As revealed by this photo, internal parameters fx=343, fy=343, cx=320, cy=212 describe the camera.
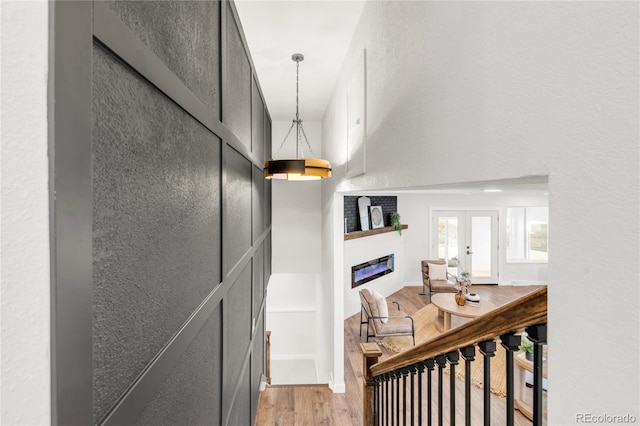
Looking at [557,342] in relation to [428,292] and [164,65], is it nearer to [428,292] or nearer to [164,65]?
[164,65]

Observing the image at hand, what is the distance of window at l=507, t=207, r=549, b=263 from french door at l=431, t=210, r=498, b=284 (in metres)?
0.45

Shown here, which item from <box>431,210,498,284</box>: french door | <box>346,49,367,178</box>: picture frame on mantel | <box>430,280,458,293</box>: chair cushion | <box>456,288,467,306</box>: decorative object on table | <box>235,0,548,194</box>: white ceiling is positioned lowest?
<box>430,280,458,293</box>: chair cushion

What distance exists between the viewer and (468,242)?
902cm

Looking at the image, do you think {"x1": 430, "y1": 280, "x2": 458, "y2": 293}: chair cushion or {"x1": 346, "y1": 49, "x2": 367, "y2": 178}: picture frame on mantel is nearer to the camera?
{"x1": 346, "y1": 49, "x2": 367, "y2": 178}: picture frame on mantel

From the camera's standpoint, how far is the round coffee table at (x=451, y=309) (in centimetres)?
533

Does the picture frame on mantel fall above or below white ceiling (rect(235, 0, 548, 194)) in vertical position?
below

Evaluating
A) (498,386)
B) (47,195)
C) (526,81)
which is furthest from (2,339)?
(498,386)

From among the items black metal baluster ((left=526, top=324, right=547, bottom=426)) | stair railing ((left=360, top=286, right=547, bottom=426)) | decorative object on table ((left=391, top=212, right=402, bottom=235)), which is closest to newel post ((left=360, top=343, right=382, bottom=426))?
stair railing ((left=360, top=286, right=547, bottom=426))

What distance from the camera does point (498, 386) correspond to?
13.1ft

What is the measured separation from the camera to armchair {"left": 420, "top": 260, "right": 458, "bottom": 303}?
7844 mm

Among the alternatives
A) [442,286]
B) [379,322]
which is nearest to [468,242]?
[442,286]

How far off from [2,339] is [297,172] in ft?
6.93

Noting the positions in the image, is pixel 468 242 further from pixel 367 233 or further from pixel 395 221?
pixel 367 233

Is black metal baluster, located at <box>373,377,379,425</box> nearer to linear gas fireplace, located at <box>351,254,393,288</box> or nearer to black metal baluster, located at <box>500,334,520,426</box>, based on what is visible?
black metal baluster, located at <box>500,334,520,426</box>
